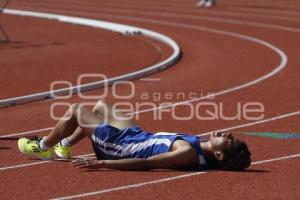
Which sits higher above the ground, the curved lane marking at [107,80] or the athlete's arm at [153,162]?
the athlete's arm at [153,162]

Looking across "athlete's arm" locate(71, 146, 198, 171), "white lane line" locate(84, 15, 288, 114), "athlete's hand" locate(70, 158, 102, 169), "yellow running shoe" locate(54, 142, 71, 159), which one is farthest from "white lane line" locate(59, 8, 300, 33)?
"athlete's hand" locate(70, 158, 102, 169)

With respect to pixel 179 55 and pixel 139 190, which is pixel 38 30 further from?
pixel 139 190

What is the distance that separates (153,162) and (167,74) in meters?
7.43

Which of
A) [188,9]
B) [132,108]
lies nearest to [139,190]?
[132,108]

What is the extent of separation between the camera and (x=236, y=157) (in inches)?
299

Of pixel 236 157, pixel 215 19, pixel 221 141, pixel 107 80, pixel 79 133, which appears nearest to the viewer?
pixel 221 141

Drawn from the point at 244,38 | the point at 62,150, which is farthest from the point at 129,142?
the point at 244,38

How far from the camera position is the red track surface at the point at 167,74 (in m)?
7.28

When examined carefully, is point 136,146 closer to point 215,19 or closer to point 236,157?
point 236,157

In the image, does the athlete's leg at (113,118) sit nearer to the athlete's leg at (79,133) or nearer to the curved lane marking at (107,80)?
the athlete's leg at (79,133)

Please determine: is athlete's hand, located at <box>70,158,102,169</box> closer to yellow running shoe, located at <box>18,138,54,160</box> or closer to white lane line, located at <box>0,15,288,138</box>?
yellow running shoe, located at <box>18,138,54,160</box>

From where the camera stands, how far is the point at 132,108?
37.7ft

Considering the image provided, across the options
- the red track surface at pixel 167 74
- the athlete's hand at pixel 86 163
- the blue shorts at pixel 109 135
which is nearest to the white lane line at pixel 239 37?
the red track surface at pixel 167 74

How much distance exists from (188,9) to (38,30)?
25.6 ft
